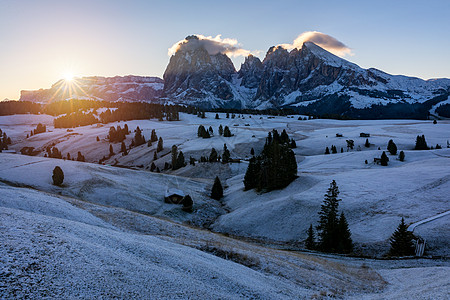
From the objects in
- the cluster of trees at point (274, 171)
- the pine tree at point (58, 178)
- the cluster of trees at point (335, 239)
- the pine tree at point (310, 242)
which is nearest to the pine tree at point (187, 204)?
the cluster of trees at point (274, 171)

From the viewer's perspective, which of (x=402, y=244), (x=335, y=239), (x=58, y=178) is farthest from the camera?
(x=58, y=178)

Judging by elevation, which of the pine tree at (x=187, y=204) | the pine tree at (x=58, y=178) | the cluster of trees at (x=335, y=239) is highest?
the pine tree at (x=58, y=178)

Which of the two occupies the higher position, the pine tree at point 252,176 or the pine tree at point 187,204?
the pine tree at point 252,176

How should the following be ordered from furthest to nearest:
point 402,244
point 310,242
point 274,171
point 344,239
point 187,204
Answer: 1. point 274,171
2. point 187,204
3. point 310,242
4. point 344,239
5. point 402,244

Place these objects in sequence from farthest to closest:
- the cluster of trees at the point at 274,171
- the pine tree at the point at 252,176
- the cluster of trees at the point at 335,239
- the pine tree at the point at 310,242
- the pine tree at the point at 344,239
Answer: the pine tree at the point at 252,176 < the cluster of trees at the point at 274,171 < the pine tree at the point at 310,242 < the cluster of trees at the point at 335,239 < the pine tree at the point at 344,239

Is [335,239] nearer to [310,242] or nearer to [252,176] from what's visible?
[310,242]

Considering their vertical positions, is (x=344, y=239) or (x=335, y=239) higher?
(x=344, y=239)

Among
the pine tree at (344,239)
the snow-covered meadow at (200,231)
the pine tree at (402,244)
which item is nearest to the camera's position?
the snow-covered meadow at (200,231)

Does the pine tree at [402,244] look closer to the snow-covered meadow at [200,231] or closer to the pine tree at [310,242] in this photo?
the snow-covered meadow at [200,231]

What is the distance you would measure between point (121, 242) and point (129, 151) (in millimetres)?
133881

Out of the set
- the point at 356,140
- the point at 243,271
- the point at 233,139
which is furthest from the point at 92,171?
the point at 356,140

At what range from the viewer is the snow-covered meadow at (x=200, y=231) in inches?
501

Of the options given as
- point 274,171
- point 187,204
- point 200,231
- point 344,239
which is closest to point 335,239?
point 344,239

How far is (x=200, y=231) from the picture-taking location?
35.3 meters
